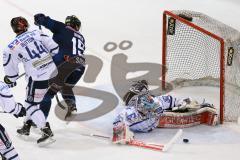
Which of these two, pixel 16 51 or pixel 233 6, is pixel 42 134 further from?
pixel 233 6

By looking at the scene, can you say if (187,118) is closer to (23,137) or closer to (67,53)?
(67,53)

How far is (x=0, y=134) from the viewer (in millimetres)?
3502

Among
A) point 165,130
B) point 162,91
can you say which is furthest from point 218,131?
point 162,91

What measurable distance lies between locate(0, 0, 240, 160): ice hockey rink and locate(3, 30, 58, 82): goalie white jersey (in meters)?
0.55

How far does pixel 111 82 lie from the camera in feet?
17.7

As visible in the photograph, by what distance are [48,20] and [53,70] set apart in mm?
455

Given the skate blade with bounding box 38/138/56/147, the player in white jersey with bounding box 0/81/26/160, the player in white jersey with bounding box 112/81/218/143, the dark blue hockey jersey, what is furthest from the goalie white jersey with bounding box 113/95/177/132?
the player in white jersey with bounding box 0/81/26/160

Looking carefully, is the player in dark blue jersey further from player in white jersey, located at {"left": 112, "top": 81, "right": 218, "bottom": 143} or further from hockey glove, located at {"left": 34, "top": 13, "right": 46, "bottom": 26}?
player in white jersey, located at {"left": 112, "top": 81, "right": 218, "bottom": 143}

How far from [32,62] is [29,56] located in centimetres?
5

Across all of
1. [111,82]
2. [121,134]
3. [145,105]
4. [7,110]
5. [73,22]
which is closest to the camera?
[7,110]

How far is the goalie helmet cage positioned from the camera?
460 cm

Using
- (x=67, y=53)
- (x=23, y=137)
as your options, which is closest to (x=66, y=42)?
(x=67, y=53)

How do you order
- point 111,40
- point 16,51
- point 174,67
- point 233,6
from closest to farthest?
point 16,51, point 174,67, point 111,40, point 233,6

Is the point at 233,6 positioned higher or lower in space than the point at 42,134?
higher
